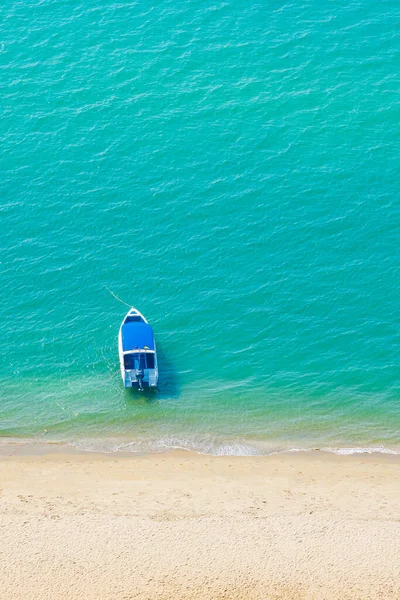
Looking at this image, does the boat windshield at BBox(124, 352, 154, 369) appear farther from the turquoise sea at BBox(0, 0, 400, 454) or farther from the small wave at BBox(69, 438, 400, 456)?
the small wave at BBox(69, 438, 400, 456)

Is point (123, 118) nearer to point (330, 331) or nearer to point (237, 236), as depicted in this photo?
point (237, 236)

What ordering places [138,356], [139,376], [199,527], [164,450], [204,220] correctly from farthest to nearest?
[204,220], [138,356], [139,376], [164,450], [199,527]

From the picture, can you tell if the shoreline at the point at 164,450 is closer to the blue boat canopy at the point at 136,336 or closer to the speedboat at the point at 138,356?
the speedboat at the point at 138,356

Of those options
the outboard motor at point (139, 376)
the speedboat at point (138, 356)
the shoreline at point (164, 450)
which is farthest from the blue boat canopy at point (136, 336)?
the shoreline at point (164, 450)

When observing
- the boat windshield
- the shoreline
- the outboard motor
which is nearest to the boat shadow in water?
the outboard motor

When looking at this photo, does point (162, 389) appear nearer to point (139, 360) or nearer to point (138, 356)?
point (139, 360)

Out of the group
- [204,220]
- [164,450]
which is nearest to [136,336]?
[164,450]

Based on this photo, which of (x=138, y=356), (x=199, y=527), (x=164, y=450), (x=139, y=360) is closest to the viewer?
(x=199, y=527)
